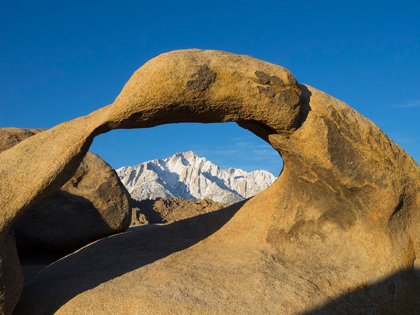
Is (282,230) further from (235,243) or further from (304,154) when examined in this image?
(304,154)

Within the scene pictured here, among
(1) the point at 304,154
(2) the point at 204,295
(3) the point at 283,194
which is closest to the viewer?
(2) the point at 204,295

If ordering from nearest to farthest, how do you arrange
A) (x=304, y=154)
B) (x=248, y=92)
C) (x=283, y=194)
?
(x=248, y=92)
(x=304, y=154)
(x=283, y=194)

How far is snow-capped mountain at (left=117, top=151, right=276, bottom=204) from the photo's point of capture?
172 feet

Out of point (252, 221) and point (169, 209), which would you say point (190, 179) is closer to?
point (169, 209)

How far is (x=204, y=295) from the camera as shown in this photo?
3.84 m

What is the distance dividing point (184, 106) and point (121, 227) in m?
3.01

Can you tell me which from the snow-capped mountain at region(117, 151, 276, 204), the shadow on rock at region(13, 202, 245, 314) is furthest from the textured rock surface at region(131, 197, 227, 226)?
the snow-capped mountain at region(117, 151, 276, 204)

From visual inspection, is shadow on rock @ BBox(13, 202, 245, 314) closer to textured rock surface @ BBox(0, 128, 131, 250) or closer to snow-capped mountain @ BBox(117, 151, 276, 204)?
textured rock surface @ BBox(0, 128, 131, 250)

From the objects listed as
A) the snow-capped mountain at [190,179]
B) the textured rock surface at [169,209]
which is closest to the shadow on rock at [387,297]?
the textured rock surface at [169,209]

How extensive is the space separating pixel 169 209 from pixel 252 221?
8.64m

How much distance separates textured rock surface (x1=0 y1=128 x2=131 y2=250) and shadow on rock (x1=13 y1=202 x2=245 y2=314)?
25.3 inches

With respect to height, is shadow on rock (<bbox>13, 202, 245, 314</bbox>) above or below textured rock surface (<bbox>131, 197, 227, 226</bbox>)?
below

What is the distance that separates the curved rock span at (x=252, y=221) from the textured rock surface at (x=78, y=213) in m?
0.66

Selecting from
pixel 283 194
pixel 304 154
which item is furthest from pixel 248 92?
pixel 283 194
